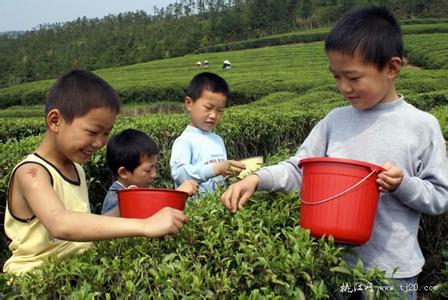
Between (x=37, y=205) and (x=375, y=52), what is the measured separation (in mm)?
1328

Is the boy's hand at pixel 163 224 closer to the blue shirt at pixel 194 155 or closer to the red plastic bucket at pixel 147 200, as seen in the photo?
the red plastic bucket at pixel 147 200

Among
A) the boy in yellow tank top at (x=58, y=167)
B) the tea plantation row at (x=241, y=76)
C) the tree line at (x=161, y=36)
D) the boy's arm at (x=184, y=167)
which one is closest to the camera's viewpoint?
the boy in yellow tank top at (x=58, y=167)

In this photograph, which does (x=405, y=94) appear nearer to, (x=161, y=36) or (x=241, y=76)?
(x=241, y=76)

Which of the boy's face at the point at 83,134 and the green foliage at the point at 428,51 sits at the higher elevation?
the boy's face at the point at 83,134

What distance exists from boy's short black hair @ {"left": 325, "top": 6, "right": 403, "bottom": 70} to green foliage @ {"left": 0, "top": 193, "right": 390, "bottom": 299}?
0.69m

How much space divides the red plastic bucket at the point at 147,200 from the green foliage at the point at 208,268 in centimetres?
11

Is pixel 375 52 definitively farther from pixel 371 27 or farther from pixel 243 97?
pixel 243 97

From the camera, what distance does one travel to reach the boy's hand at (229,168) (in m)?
2.81

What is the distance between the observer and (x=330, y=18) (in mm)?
47500

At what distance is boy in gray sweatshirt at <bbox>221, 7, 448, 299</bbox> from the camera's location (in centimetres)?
192

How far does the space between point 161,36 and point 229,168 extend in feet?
162

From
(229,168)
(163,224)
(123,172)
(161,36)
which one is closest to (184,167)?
(123,172)

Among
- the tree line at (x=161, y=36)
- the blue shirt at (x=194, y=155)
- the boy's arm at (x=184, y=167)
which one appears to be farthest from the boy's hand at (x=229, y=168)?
the tree line at (x=161, y=36)

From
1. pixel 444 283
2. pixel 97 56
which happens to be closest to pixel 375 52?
pixel 444 283
